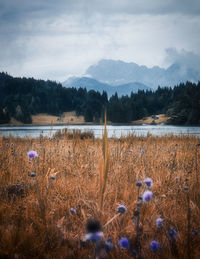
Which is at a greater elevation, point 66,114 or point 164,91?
point 164,91

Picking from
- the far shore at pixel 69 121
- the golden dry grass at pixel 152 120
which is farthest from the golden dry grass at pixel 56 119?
the golden dry grass at pixel 152 120

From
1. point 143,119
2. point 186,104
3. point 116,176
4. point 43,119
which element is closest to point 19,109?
point 43,119

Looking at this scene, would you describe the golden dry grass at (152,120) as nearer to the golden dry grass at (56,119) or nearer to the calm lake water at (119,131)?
the golden dry grass at (56,119)

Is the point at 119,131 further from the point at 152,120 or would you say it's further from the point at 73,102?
the point at 73,102

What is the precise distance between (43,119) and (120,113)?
32821 mm

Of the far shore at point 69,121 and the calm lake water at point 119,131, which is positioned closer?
the calm lake water at point 119,131

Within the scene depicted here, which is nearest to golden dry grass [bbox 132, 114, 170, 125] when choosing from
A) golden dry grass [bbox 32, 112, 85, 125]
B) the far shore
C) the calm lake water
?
the far shore

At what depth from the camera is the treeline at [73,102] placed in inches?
3100

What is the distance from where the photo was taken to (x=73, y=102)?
105 metres

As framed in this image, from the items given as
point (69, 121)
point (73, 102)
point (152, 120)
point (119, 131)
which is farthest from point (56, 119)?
point (119, 131)

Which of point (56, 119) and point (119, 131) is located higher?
point (56, 119)

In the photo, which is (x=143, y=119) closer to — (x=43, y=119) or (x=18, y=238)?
(x=43, y=119)

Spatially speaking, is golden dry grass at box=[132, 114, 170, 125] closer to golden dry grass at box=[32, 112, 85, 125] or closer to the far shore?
the far shore

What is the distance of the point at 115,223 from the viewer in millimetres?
1734
